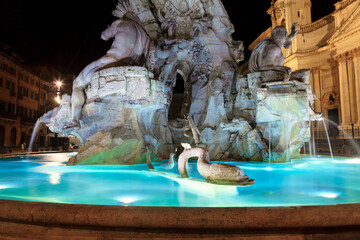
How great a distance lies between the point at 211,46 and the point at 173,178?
7.26m

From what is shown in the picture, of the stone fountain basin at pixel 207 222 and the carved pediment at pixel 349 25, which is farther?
the carved pediment at pixel 349 25

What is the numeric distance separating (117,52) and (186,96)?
166 inches

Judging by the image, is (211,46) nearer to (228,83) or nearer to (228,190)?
(228,83)

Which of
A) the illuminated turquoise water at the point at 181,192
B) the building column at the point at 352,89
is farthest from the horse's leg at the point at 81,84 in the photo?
the building column at the point at 352,89

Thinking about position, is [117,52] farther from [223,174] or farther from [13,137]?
[13,137]

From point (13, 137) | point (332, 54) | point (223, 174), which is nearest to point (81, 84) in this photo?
point (223, 174)

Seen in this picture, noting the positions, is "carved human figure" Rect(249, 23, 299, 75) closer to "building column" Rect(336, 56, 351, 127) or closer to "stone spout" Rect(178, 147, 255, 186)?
"stone spout" Rect(178, 147, 255, 186)

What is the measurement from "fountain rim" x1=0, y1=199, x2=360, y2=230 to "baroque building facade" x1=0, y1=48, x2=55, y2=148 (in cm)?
2669

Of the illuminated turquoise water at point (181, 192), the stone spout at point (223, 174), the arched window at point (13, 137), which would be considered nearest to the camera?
the illuminated turquoise water at point (181, 192)

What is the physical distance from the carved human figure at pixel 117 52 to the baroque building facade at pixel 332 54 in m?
24.6

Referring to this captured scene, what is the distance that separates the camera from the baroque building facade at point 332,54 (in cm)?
3094

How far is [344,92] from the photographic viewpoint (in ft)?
105

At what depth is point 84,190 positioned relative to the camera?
12.9 ft

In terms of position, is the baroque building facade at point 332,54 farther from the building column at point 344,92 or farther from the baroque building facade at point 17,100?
the baroque building facade at point 17,100
